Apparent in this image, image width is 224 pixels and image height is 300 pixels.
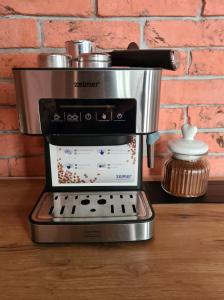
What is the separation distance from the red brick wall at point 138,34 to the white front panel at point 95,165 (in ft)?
0.76

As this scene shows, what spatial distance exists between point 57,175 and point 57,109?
16cm

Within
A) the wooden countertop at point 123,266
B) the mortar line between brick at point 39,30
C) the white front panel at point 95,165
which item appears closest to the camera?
the wooden countertop at point 123,266

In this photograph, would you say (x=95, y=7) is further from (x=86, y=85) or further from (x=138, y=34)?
(x=86, y=85)

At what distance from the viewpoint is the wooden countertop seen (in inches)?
15.4

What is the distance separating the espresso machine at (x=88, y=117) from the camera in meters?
0.45

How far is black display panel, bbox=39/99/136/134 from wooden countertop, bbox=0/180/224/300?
7.7 inches

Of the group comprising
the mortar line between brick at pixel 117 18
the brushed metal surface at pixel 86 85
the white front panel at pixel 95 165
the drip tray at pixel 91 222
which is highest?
the mortar line between brick at pixel 117 18

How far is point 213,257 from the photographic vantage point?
1.51 feet

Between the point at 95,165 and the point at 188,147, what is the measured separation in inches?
7.9

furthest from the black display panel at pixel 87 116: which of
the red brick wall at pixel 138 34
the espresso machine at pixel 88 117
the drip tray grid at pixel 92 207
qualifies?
the red brick wall at pixel 138 34

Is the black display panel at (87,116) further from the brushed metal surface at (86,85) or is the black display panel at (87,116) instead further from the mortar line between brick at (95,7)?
the mortar line between brick at (95,7)

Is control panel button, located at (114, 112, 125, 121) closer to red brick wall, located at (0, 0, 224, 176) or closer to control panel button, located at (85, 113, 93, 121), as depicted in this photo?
control panel button, located at (85, 113, 93, 121)

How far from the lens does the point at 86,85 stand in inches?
17.7

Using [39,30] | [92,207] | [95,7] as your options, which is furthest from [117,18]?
[92,207]
